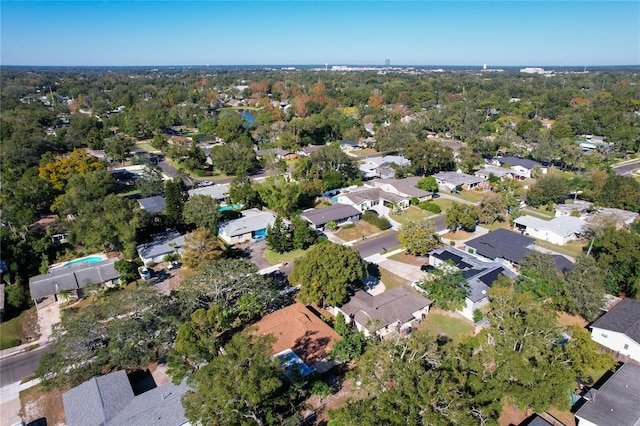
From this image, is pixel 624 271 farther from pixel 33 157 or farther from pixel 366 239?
pixel 33 157

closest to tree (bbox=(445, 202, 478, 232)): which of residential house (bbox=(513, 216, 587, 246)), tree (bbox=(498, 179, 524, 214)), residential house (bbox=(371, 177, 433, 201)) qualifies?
residential house (bbox=(513, 216, 587, 246))

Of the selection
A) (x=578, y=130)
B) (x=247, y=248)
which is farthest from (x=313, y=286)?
(x=578, y=130)

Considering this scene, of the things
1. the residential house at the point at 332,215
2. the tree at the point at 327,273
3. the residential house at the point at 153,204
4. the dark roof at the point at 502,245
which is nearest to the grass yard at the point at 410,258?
the dark roof at the point at 502,245

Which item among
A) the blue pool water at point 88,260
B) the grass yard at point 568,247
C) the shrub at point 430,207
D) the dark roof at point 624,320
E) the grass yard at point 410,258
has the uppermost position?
the dark roof at point 624,320

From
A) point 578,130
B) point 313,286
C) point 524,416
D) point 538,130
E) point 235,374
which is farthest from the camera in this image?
point 578,130

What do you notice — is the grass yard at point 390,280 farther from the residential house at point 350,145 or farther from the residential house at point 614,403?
the residential house at point 350,145

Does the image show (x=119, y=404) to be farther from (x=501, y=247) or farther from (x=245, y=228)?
(x=501, y=247)

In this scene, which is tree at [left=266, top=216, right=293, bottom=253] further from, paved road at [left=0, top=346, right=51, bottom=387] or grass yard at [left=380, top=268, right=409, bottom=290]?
paved road at [left=0, top=346, right=51, bottom=387]
